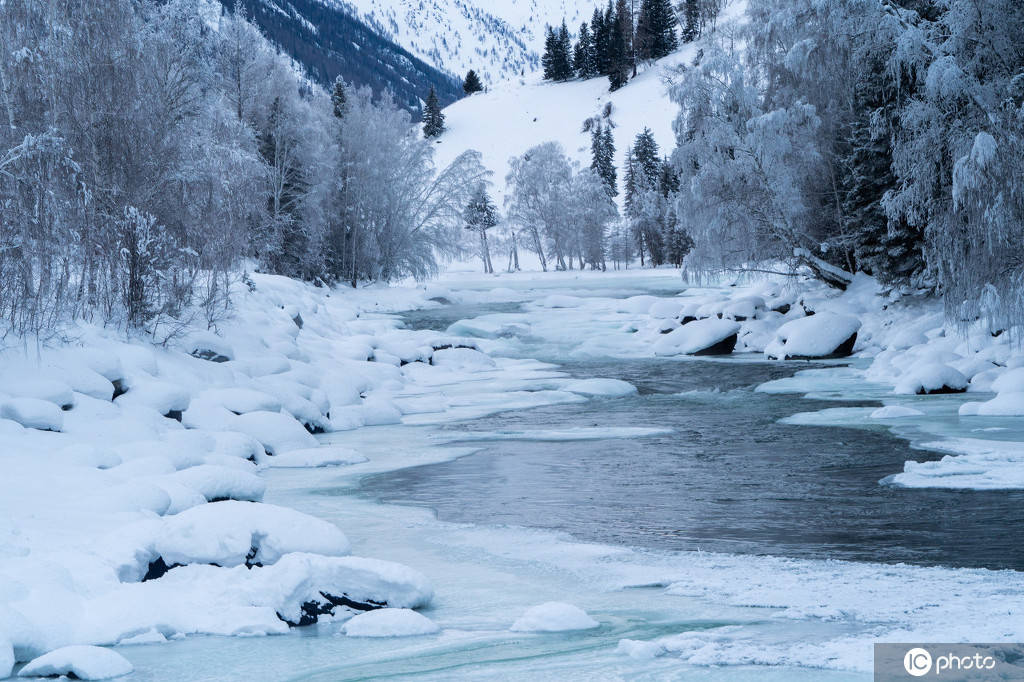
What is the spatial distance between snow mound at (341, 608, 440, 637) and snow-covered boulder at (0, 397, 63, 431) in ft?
16.7

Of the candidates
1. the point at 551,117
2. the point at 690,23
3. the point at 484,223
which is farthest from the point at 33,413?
the point at 690,23

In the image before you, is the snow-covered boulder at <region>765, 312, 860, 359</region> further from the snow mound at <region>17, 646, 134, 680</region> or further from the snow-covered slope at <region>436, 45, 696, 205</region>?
the snow-covered slope at <region>436, 45, 696, 205</region>

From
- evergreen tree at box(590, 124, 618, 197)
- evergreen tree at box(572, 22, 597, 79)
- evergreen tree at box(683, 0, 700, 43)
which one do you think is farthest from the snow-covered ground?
evergreen tree at box(572, 22, 597, 79)

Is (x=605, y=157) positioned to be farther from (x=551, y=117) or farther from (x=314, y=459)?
(x=314, y=459)

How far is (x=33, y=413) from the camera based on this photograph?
9188 millimetres

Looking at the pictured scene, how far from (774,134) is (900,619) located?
2030cm

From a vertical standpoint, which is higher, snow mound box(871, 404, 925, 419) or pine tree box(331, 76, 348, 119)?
pine tree box(331, 76, 348, 119)

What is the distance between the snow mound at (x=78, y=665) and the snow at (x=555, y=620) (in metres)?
2.04

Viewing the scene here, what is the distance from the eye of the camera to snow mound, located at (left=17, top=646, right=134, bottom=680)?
4824 millimetres

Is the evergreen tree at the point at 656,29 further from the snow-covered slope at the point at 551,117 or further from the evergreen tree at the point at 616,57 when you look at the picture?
the evergreen tree at the point at 616,57

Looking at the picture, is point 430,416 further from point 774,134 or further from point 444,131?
point 444,131

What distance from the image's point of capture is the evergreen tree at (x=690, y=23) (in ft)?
349

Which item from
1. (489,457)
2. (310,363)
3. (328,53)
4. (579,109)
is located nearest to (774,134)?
(310,363)

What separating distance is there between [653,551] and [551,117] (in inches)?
4161
